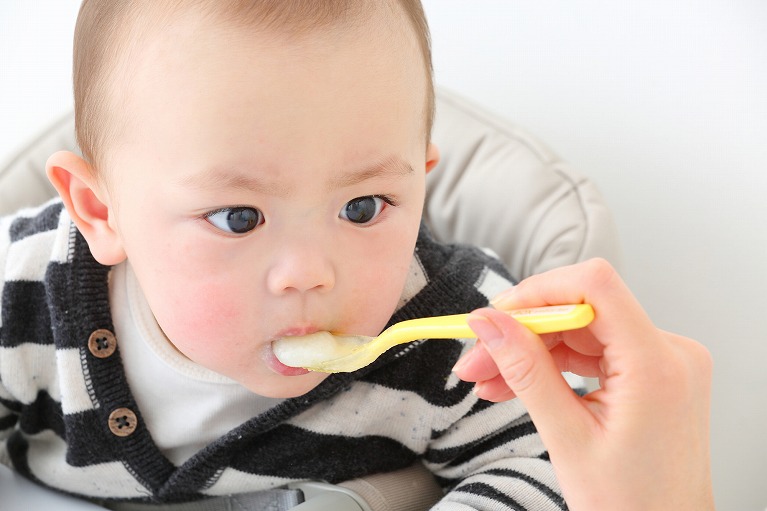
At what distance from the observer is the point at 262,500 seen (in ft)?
3.25

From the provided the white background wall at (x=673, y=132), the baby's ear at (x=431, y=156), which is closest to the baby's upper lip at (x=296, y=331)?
the baby's ear at (x=431, y=156)

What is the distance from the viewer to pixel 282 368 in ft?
2.57

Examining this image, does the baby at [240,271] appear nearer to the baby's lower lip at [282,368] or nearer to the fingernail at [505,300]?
the baby's lower lip at [282,368]

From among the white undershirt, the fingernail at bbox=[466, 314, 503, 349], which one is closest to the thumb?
the fingernail at bbox=[466, 314, 503, 349]

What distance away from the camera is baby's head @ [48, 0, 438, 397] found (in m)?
0.70

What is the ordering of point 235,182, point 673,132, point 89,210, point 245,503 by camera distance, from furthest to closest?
point 673,132 → point 245,503 → point 89,210 → point 235,182

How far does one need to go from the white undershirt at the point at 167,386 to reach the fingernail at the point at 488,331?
394 millimetres

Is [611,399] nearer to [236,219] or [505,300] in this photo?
[505,300]

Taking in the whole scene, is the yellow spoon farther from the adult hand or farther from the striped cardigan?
the striped cardigan

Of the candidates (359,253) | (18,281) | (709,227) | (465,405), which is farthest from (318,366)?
(709,227)

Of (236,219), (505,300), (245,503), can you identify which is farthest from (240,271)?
(245,503)

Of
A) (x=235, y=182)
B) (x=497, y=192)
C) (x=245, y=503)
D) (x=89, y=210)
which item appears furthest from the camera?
(x=497, y=192)

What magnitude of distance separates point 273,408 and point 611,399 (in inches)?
15.6

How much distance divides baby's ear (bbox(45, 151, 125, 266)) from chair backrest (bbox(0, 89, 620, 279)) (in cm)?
33
